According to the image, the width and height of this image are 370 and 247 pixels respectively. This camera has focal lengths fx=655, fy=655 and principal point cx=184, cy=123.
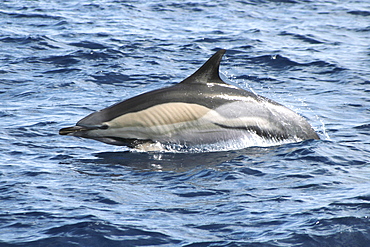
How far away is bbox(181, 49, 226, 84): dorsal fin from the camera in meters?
10.2

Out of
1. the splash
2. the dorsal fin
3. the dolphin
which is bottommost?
the splash

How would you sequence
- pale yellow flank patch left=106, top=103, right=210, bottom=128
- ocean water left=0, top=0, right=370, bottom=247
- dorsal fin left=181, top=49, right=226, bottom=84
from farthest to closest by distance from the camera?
dorsal fin left=181, top=49, right=226, bottom=84
pale yellow flank patch left=106, top=103, right=210, bottom=128
ocean water left=0, top=0, right=370, bottom=247

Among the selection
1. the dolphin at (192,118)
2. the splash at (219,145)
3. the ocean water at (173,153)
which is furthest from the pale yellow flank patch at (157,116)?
the ocean water at (173,153)

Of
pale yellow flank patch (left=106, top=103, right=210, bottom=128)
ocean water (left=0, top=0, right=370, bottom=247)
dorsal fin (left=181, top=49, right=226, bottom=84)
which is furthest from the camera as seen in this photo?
dorsal fin (left=181, top=49, right=226, bottom=84)

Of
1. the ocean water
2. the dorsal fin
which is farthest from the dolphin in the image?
the ocean water

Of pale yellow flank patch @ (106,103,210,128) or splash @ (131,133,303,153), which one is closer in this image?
pale yellow flank patch @ (106,103,210,128)

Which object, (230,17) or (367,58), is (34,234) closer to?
(367,58)

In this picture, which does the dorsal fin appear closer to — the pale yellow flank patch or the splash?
the pale yellow flank patch

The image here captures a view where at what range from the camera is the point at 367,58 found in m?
18.5

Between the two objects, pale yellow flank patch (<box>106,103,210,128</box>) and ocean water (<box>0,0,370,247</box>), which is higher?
pale yellow flank patch (<box>106,103,210,128</box>)

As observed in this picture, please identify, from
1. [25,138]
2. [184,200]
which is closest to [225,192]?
[184,200]

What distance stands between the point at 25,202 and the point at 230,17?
18.2 metres

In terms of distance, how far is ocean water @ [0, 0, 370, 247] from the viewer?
705 centimetres

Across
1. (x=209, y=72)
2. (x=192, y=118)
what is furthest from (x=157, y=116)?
(x=209, y=72)
